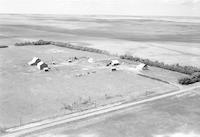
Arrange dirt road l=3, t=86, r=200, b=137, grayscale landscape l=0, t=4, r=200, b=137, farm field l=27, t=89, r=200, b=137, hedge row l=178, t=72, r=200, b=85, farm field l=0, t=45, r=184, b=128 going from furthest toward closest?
1. hedge row l=178, t=72, r=200, b=85
2. farm field l=0, t=45, r=184, b=128
3. grayscale landscape l=0, t=4, r=200, b=137
4. dirt road l=3, t=86, r=200, b=137
5. farm field l=27, t=89, r=200, b=137

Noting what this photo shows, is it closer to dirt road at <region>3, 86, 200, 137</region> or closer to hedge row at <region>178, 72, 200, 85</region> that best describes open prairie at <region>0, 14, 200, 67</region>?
hedge row at <region>178, 72, 200, 85</region>

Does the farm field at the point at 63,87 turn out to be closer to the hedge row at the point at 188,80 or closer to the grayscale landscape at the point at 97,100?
the grayscale landscape at the point at 97,100

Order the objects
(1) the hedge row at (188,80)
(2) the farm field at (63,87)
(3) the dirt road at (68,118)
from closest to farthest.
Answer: (3) the dirt road at (68,118) < (2) the farm field at (63,87) < (1) the hedge row at (188,80)

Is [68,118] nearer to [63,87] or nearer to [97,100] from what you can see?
[97,100]

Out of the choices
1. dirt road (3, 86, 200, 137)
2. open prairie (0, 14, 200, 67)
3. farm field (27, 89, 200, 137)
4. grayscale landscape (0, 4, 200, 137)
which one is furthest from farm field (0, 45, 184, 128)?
open prairie (0, 14, 200, 67)

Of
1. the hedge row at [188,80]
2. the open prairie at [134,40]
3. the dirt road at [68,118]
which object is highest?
the hedge row at [188,80]

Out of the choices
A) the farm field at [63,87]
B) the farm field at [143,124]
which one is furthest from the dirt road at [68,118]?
the farm field at [63,87]
